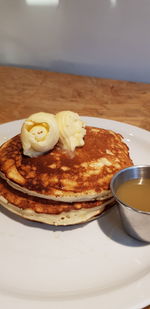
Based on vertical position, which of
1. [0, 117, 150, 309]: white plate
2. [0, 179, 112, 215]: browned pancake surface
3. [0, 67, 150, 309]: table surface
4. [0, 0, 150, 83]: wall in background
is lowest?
[0, 117, 150, 309]: white plate

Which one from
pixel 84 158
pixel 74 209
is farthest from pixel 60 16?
pixel 74 209

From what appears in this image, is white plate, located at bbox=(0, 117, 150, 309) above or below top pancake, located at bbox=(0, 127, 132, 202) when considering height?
below

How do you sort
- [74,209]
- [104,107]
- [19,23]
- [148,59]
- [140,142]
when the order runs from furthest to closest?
[19,23] → [148,59] → [104,107] → [140,142] → [74,209]

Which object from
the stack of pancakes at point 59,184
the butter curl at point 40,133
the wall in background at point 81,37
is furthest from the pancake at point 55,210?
the wall in background at point 81,37

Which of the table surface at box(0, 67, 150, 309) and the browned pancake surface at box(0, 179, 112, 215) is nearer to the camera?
the browned pancake surface at box(0, 179, 112, 215)

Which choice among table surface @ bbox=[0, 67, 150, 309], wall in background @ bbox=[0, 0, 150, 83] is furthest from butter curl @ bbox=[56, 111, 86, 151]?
wall in background @ bbox=[0, 0, 150, 83]

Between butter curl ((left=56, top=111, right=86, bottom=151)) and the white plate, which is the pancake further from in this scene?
butter curl ((left=56, top=111, right=86, bottom=151))

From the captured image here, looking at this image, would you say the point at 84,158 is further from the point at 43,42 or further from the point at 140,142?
the point at 43,42
